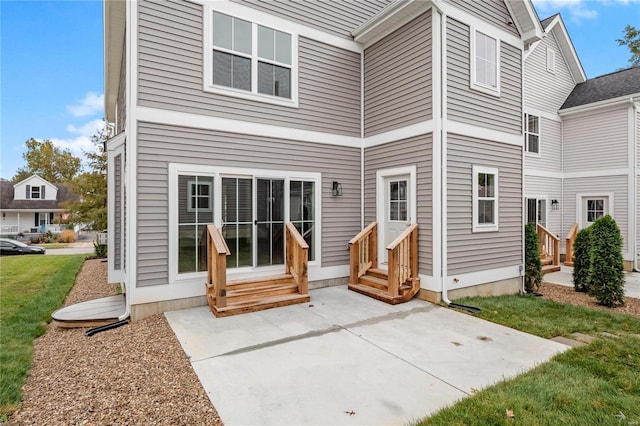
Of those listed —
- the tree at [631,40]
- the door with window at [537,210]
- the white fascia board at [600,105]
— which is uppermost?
the tree at [631,40]

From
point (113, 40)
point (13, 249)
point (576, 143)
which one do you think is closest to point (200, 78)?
point (113, 40)

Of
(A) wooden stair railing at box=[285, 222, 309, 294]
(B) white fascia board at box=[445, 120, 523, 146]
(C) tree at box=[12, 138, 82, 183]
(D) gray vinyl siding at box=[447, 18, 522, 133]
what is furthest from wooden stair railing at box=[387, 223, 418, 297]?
(C) tree at box=[12, 138, 82, 183]

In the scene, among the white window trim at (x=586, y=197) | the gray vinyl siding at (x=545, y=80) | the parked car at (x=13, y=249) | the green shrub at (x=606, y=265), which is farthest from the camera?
the parked car at (x=13, y=249)

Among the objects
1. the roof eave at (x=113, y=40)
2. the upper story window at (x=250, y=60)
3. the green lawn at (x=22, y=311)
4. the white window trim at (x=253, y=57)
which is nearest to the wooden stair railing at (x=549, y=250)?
the white window trim at (x=253, y=57)

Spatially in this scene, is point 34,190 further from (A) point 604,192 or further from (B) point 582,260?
(A) point 604,192

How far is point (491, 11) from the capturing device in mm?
6781

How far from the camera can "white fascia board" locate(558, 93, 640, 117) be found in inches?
408

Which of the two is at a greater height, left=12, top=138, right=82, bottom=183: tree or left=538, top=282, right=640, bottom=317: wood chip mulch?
left=12, top=138, right=82, bottom=183: tree

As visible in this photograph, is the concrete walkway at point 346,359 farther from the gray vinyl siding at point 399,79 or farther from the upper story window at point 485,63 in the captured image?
the upper story window at point 485,63

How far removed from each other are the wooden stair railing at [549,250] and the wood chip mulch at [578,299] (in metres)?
2.07

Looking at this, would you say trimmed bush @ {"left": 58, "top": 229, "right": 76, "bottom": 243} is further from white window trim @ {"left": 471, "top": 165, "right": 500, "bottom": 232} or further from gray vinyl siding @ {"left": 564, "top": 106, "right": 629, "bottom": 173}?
gray vinyl siding @ {"left": 564, "top": 106, "right": 629, "bottom": 173}

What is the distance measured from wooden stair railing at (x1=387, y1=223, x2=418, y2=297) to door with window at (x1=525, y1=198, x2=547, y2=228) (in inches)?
278

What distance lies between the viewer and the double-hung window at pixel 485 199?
6496mm

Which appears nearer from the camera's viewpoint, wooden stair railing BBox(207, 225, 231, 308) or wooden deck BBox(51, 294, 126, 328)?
wooden deck BBox(51, 294, 126, 328)
